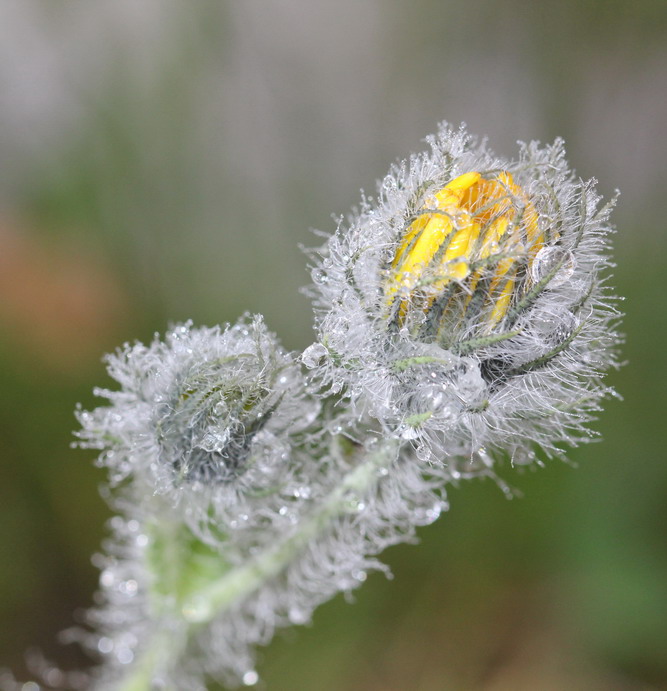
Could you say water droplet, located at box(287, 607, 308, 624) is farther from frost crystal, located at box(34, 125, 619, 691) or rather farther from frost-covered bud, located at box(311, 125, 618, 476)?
frost-covered bud, located at box(311, 125, 618, 476)

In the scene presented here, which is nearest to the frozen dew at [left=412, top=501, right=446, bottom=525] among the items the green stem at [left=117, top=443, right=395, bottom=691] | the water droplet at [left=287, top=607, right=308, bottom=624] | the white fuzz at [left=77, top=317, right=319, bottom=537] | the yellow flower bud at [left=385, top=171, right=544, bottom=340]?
the green stem at [left=117, top=443, right=395, bottom=691]

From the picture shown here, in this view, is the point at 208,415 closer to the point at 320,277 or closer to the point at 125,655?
the point at 320,277

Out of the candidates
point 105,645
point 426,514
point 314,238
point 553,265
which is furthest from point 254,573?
point 314,238

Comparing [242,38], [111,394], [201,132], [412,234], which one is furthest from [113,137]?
[412,234]

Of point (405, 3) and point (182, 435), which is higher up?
point (405, 3)

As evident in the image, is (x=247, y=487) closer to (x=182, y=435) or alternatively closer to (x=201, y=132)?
(x=182, y=435)

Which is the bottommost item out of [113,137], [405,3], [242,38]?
[113,137]

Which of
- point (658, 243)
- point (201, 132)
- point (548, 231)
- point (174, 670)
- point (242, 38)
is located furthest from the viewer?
point (242, 38)
